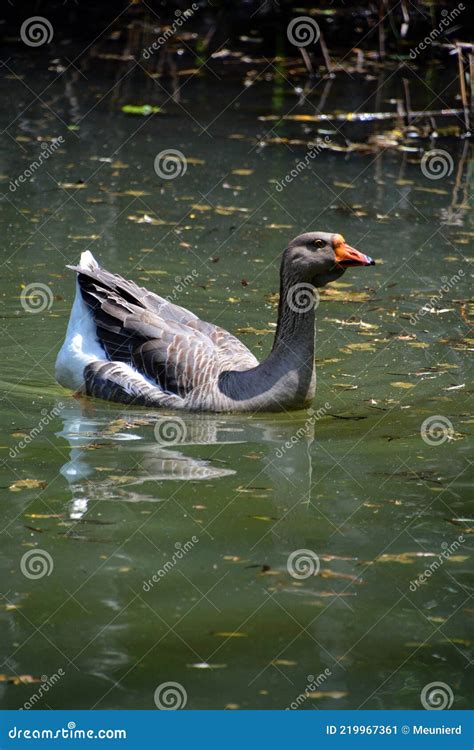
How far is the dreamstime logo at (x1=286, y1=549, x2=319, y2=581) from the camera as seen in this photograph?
22.9 feet

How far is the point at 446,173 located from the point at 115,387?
842 cm

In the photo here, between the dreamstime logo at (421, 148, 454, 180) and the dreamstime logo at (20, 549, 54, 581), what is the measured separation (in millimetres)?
11120

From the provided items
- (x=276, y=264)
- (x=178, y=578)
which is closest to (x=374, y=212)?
(x=276, y=264)

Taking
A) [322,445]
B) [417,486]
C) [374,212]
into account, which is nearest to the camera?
[417,486]

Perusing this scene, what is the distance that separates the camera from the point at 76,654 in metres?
6.10

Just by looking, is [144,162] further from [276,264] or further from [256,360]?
[256,360]

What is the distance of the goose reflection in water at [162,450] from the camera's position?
8141 mm
